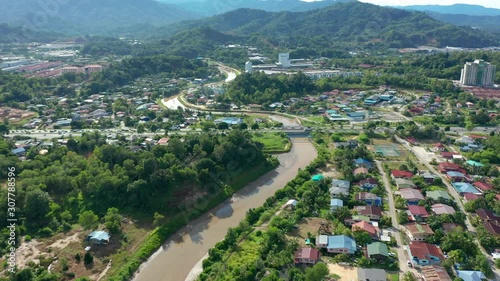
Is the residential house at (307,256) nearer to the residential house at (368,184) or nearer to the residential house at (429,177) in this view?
the residential house at (368,184)

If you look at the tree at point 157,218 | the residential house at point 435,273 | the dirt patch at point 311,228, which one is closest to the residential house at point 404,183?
the dirt patch at point 311,228

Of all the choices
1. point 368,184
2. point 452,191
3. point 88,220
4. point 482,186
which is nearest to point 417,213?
point 368,184

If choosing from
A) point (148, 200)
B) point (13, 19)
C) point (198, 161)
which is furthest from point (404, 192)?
point (13, 19)

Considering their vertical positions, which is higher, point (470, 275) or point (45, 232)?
A: point (470, 275)

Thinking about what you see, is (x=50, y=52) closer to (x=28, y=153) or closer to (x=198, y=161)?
(x=28, y=153)

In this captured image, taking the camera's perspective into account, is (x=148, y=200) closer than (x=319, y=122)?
Yes

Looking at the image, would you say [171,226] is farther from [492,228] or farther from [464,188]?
[464,188]

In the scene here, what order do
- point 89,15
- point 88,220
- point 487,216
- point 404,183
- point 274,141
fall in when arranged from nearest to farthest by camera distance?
point 88,220, point 487,216, point 404,183, point 274,141, point 89,15

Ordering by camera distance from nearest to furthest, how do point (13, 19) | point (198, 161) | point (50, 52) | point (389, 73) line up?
point (198, 161) → point (389, 73) → point (50, 52) → point (13, 19)
